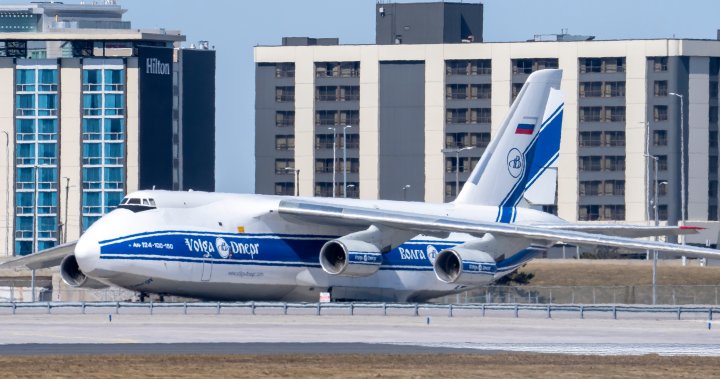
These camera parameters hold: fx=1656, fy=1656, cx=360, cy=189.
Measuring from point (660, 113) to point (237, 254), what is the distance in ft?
290

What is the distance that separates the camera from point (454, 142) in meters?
138

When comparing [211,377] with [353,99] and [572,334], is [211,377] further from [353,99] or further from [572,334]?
[353,99]

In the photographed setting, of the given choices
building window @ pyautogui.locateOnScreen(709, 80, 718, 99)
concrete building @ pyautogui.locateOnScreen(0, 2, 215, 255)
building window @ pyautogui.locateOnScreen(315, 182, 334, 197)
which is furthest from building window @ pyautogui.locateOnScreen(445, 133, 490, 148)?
concrete building @ pyautogui.locateOnScreen(0, 2, 215, 255)

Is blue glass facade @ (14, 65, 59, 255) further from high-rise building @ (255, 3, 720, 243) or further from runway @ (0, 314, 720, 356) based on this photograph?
runway @ (0, 314, 720, 356)

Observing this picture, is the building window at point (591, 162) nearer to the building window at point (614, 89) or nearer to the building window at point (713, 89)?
the building window at point (614, 89)

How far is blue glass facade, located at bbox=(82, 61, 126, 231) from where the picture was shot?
436 ft

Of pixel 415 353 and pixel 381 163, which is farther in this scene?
pixel 381 163

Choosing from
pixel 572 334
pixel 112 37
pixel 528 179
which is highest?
pixel 112 37

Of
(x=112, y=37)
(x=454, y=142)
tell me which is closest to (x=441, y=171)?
(x=454, y=142)

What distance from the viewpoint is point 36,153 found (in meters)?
135

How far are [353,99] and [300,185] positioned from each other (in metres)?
8.83

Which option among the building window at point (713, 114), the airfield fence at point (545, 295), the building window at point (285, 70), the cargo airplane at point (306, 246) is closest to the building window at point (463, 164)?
the building window at point (285, 70)

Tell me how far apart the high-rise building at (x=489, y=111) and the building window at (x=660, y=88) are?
0.08m

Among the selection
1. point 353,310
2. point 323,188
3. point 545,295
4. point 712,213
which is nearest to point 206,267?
point 353,310
